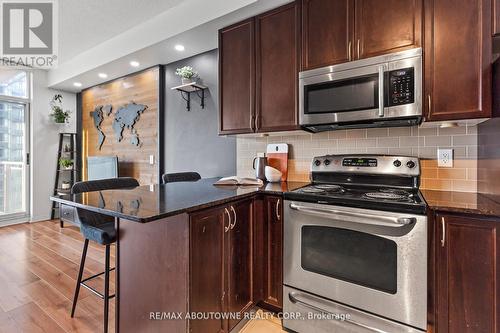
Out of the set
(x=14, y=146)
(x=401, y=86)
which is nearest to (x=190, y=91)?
(x=401, y=86)

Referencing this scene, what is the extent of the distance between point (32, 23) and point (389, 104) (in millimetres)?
4079

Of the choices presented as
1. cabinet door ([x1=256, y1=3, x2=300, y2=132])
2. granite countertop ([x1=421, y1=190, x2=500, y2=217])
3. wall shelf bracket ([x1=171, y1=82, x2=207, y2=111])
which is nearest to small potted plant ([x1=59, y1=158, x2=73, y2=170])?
wall shelf bracket ([x1=171, y1=82, x2=207, y2=111])

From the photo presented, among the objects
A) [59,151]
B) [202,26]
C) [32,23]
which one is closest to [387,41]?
[202,26]

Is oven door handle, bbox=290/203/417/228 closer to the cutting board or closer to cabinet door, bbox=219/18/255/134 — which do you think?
the cutting board

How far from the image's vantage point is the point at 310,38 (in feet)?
6.47

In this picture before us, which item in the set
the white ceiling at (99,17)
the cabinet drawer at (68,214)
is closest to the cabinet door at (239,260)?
the white ceiling at (99,17)

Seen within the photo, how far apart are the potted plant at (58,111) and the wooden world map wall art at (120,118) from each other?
1.93ft

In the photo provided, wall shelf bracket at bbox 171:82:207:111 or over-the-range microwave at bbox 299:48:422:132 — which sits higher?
wall shelf bracket at bbox 171:82:207:111

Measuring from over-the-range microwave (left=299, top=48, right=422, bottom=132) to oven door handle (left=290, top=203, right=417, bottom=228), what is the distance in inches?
26.6

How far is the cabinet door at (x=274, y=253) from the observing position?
177 cm

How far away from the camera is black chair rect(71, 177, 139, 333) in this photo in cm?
159

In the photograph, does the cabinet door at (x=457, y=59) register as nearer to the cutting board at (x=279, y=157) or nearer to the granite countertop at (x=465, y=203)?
the granite countertop at (x=465, y=203)

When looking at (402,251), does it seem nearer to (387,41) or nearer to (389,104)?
(389,104)

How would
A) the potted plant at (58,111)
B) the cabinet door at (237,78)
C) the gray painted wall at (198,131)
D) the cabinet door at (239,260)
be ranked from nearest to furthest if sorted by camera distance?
1. the cabinet door at (239,260)
2. the cabinet door at (237,78)
3. the gray painted wall at (198,131)
4. the potted plant at (58,111)
